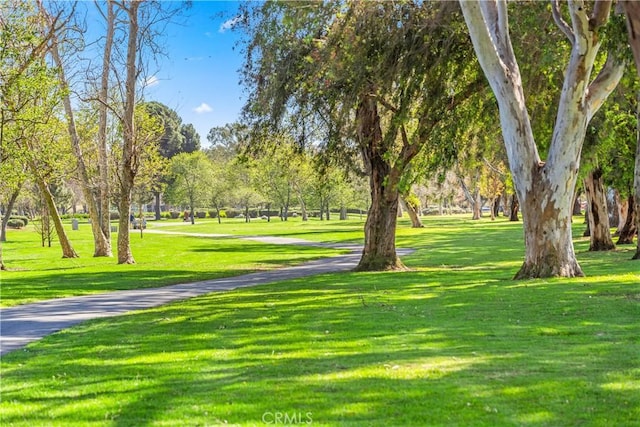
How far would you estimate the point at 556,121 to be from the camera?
45.8 ft

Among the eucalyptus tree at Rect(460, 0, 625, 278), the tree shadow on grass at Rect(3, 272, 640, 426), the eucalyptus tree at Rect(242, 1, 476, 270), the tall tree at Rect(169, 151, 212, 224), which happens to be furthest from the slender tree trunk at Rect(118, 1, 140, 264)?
the tall tree at Rect(169, 151, 212, 224)

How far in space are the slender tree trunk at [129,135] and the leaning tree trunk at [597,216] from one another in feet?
58.9

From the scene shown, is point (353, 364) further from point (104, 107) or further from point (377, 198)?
point (104, 107)

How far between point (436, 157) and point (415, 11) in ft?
→ 13.0

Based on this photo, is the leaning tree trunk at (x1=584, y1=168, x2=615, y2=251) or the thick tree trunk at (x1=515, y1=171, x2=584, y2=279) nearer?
the thick tree trunk at (x1=515, y1=171, x2=584, y2=279)

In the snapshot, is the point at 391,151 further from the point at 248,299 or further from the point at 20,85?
the point at 20,85

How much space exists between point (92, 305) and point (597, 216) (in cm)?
1931

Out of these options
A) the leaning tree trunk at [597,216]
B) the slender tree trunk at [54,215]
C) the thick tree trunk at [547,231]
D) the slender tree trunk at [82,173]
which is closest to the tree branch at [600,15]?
the thick tree trunk at [547,231]

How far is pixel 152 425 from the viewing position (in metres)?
5.01

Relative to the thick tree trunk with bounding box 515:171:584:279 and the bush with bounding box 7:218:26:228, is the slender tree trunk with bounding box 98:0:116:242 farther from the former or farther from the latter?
the bush with bounding box 7:218:26:228

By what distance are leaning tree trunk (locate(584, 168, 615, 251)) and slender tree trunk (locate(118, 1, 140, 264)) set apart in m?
18.0

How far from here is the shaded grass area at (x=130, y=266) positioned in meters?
17.1

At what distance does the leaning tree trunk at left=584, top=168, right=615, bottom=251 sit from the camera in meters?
24.7

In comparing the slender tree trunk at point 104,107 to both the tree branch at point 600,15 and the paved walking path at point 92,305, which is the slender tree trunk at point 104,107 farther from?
the tree branch at point 600,15
